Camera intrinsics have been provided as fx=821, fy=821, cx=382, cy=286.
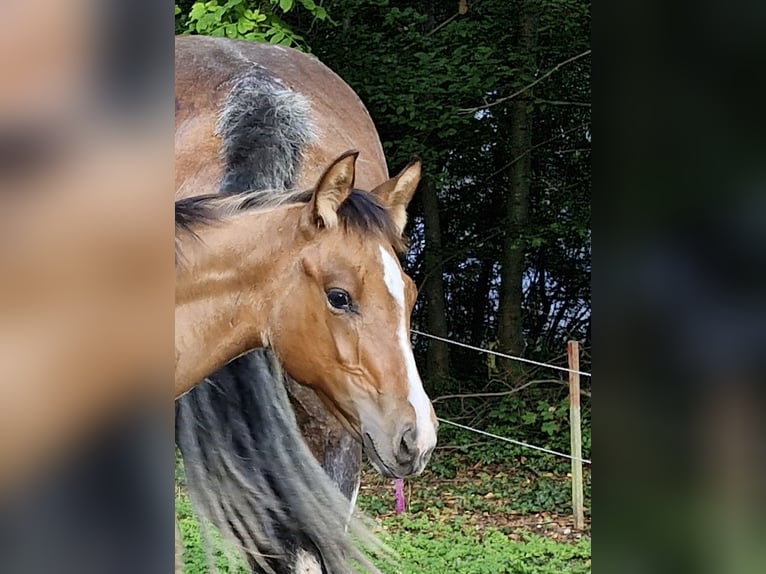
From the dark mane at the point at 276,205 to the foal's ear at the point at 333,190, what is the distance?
21 millimetres

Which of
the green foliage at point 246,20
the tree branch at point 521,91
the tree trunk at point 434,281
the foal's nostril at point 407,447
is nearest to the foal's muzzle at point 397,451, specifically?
the foal's nostril at point 407,447

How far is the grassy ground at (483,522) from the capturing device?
245 centimetres

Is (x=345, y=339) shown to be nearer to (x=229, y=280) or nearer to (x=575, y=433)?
(x=229, y=280)

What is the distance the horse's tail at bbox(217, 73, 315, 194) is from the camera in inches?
90.2

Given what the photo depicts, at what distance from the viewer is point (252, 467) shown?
7.45ft

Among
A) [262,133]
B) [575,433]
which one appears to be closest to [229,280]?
[262,133]

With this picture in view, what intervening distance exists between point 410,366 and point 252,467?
0.53 meters

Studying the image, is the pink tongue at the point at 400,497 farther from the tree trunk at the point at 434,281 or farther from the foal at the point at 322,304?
the tree trunk at the point at 434,281

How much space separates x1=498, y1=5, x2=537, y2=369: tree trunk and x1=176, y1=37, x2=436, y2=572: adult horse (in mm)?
431

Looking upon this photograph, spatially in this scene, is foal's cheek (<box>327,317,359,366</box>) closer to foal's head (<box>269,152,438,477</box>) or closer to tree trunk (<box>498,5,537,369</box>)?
foal's head (<box>269,152,438,477</box>)

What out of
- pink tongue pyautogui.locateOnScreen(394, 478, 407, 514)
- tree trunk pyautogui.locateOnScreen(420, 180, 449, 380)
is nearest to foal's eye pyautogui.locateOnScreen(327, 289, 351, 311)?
tree trunk pyautogui.locateOnScreen(420, 180, 449, 380)
